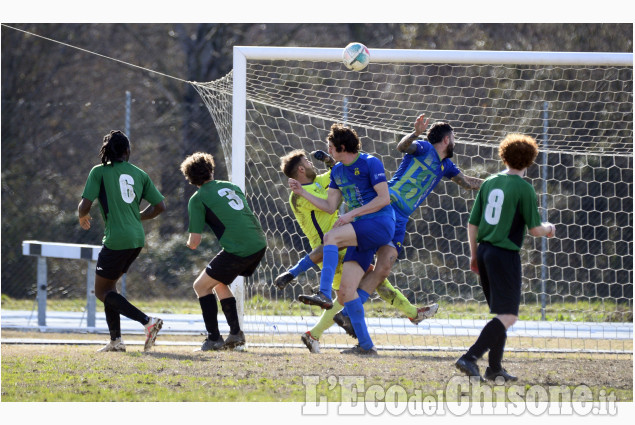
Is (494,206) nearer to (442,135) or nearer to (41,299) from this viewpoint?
(442,135)

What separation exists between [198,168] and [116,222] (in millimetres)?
772

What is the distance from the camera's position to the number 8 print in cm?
513

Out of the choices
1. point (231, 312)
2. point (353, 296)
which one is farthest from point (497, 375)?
point (231, 312)

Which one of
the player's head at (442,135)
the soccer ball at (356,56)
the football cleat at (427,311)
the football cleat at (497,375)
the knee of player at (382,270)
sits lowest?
the football cleat at (497,375)

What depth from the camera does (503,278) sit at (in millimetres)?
5105

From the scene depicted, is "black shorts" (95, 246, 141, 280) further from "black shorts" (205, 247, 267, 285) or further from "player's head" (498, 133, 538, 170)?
"player's head" (498, 133, 538, 170)

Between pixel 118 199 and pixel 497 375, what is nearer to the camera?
pixel 497 375

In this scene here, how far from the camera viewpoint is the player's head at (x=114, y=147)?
262 inches

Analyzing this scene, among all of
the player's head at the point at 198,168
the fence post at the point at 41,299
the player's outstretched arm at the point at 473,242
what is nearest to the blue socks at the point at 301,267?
the player's head at the point at 198,168

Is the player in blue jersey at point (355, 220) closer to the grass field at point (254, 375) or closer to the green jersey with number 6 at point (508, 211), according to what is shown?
the grass field at point (254, 375)

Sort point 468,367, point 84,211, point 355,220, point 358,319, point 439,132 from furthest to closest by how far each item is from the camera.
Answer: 1. point 439,132
2. point 84,211
3. point 358,319
4. point 355,220
5. point 468,367

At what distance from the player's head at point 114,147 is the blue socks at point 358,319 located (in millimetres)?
2144

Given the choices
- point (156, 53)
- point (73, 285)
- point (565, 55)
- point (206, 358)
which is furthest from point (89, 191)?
point (156, 53)

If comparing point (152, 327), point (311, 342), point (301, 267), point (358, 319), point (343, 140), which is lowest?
point (311, 342)
